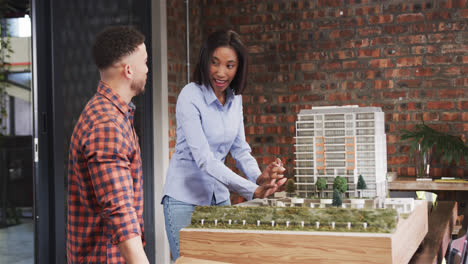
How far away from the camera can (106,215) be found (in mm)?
Result: 1644

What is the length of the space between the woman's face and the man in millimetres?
710

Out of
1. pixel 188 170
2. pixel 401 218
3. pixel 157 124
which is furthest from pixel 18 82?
pixel 401 218

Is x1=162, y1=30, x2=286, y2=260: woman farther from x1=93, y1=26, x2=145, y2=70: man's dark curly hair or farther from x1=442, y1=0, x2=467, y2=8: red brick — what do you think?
x1=442, y1=0, x2=467, y2=8: red brick

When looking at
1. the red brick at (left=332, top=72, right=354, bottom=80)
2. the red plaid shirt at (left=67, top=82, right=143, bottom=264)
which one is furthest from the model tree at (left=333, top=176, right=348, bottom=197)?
the red brick at (left=332, top=72, right=354, bottom=80)

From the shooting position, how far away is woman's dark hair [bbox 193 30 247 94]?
99.7 inches

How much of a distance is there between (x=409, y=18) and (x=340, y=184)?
326 cm

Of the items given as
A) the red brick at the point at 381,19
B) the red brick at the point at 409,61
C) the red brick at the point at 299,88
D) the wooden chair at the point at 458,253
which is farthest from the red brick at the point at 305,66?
the wooden chair at the point at 458,253

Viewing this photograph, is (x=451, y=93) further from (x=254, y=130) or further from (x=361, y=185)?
(x=361, y=185)

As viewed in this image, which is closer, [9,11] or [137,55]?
[137,55]

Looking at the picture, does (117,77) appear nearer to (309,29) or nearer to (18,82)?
(18,82)

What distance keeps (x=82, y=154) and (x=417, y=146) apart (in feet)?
12.7

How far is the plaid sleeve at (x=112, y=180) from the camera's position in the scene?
5.34ft

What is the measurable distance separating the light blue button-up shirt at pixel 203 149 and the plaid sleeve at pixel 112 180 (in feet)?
2.48

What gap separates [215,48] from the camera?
2531 mm
